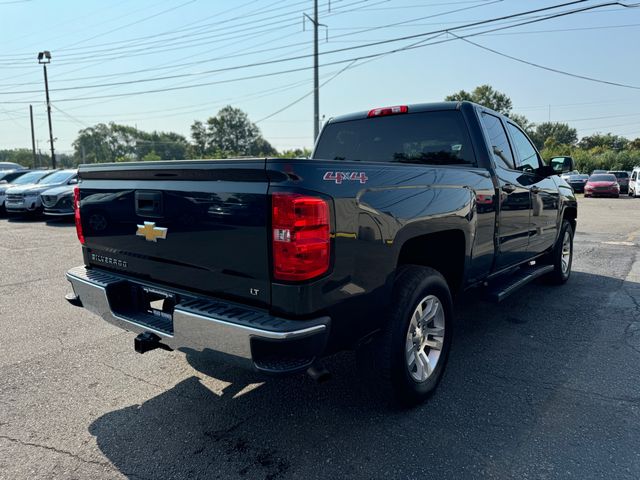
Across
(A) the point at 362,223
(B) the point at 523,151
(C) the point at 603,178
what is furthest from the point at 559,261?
(C) the point at 603,178

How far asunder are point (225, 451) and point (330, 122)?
332cm

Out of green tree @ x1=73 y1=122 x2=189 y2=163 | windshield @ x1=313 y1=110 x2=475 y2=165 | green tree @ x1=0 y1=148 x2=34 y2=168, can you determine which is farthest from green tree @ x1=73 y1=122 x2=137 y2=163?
windshield @ x1=313 y1=110 x2=475 y2=165

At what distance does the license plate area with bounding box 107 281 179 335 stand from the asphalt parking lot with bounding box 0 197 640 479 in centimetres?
46

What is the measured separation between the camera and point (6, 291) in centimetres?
600

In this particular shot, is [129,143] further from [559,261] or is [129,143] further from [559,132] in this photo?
[559,261]

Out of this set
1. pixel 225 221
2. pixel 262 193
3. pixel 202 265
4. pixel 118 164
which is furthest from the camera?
pixel 118 164

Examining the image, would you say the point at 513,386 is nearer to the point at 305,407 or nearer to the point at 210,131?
the point at 305,407

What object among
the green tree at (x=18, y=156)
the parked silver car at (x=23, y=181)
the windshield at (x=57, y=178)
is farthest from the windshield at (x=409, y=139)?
the green tree at (x=18, y=156)

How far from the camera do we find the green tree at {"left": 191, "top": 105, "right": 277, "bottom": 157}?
10975 centimetres

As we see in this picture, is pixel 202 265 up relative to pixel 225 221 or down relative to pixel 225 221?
Answer: down

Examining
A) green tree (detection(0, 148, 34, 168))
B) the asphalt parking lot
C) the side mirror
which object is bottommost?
the asphalt parking lot

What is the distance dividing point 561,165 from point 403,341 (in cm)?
354

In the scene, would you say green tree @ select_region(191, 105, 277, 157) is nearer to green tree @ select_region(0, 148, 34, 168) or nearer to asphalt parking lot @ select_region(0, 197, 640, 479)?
green tree @ select_region(0, 148, 34, 168)

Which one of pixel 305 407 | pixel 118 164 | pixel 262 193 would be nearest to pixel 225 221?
pixel 262 193
